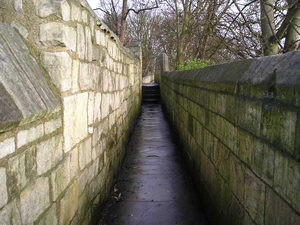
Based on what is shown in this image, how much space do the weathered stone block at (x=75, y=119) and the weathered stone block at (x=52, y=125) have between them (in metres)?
0.13

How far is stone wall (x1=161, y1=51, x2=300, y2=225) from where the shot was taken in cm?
126

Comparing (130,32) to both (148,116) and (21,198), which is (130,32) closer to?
(148,116)

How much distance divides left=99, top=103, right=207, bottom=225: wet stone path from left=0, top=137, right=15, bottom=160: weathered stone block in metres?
1.99

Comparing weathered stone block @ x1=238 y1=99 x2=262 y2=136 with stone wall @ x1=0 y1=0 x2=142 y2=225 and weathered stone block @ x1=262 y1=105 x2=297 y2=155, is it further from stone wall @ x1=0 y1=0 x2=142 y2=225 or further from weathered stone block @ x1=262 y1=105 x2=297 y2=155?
stone wall @ x1=0 y1=0 x2=142 y2=225

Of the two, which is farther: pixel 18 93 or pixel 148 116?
pixel 148 116

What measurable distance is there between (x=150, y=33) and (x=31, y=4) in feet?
87.0

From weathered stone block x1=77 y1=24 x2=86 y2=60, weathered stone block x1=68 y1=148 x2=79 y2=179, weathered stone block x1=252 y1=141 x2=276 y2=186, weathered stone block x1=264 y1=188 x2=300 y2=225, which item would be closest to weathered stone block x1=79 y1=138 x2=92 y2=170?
weathered stone block x1=68 y1=148 x2=79 y2=179

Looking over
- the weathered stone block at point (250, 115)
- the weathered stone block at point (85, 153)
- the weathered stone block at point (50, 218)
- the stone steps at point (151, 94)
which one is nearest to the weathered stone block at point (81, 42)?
Answer: the weathered stone block at point (85, 153)

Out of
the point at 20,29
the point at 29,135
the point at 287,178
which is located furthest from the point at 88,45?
the point at 287,178

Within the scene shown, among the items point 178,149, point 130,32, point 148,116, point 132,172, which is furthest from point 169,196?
point 130,32

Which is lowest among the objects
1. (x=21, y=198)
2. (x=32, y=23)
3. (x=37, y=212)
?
(x=37, y=212)

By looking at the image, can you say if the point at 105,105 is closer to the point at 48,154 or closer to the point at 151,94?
the point at 48,154

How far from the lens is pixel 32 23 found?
1.99 m

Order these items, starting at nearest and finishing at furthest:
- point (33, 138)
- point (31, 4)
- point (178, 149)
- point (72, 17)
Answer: point (33, 138) → point (31, 4) → point (72, 17) → point (178, 149)
